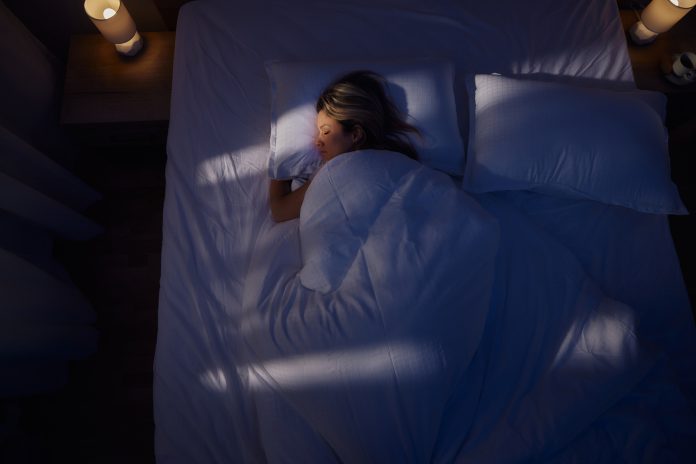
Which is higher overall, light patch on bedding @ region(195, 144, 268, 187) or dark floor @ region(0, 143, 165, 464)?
light patch on bedding @ region(195, 144, 268, 187)

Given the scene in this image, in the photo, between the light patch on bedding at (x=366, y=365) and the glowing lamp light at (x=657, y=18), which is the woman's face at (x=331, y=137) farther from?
the glowing lamp light at (x=657, y=18)

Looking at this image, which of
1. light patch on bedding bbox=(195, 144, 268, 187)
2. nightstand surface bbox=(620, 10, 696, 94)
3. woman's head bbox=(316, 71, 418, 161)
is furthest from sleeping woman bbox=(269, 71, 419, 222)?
nightstand surface bbox=(620, 10, 696, 94)

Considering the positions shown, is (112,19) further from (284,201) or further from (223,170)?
(284,201)

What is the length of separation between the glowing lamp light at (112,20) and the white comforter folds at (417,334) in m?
0.97

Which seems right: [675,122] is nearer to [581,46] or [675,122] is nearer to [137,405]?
[581,46]

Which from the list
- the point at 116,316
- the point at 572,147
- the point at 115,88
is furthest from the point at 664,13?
the point at 116,316

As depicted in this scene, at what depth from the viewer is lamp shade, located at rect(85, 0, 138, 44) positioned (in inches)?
57.4

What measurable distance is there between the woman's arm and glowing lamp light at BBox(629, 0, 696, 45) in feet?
4.62

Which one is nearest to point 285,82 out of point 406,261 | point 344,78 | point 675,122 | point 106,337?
point 344,78

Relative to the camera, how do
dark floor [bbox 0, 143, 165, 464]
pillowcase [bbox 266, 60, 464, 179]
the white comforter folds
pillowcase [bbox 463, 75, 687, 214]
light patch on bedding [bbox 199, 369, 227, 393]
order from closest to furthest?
the white comforter folds
light patch on bedding [bbox 199, 369, 227, 393]
pillowcase [bbox 463, 75, 687, 214]
pillowcase [bbox 266, 60, 464, 179]
dark floor [bbox 0, 143, 165, 464]

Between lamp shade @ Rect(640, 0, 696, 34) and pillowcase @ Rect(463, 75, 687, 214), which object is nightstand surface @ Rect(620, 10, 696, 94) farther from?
pillowcase @ Rect(463, 75, 687, 214)

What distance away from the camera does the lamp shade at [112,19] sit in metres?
1.46

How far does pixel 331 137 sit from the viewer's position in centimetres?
130

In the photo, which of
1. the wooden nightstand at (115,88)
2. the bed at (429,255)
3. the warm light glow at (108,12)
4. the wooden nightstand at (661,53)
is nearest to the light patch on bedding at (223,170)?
the bed at (429,255)
